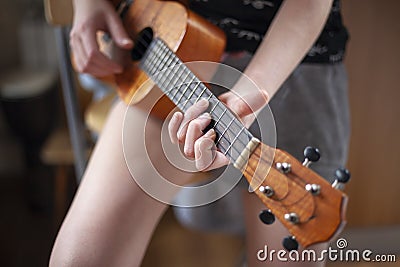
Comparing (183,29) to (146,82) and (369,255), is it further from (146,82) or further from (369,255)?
(369,255)

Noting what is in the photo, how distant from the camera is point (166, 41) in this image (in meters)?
0.75

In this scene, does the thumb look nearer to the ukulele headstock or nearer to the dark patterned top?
the dark patterned top

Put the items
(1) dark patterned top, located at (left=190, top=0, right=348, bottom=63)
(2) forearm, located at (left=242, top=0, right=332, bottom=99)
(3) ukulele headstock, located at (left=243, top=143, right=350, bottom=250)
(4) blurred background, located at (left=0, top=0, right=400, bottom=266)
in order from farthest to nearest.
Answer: (4) blurred background, located at (left=0, top=0, right=400, bottom=266) < (1) dark patterned top, located at (left=190, top=0, right=348, bottom=63) < (2) forearm, located at (left=242, top=0, right=332, bottom=99) < (3) ukulele headstock, located at (left=243, top=143, right=350, bottom=250)

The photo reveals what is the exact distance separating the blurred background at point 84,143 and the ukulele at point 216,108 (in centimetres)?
27

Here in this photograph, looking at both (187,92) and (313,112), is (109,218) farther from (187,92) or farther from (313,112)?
(313,112)

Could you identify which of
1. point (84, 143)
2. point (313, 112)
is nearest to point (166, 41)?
point (313, 112)

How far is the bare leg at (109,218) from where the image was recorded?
732 mm

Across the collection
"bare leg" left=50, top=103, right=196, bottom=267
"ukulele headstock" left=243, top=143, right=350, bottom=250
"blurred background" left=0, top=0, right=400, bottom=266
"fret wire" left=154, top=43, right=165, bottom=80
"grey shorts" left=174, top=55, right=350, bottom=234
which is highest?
"ukulele headstock" left=243, top=143, right=350, bottom=250

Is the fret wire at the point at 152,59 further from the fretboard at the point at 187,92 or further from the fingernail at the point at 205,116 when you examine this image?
Result: the fingernail at the point at 205,116

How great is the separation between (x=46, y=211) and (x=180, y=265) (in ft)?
1.39

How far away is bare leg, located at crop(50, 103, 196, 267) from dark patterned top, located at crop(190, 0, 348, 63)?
17cm

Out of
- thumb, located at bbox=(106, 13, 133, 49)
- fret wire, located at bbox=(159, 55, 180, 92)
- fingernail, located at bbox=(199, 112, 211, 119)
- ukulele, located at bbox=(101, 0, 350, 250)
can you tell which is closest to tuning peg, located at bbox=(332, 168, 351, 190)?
ukulele, located at bbox=(101, 0, 350, 250)

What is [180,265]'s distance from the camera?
4.61 feet

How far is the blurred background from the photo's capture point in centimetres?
120
